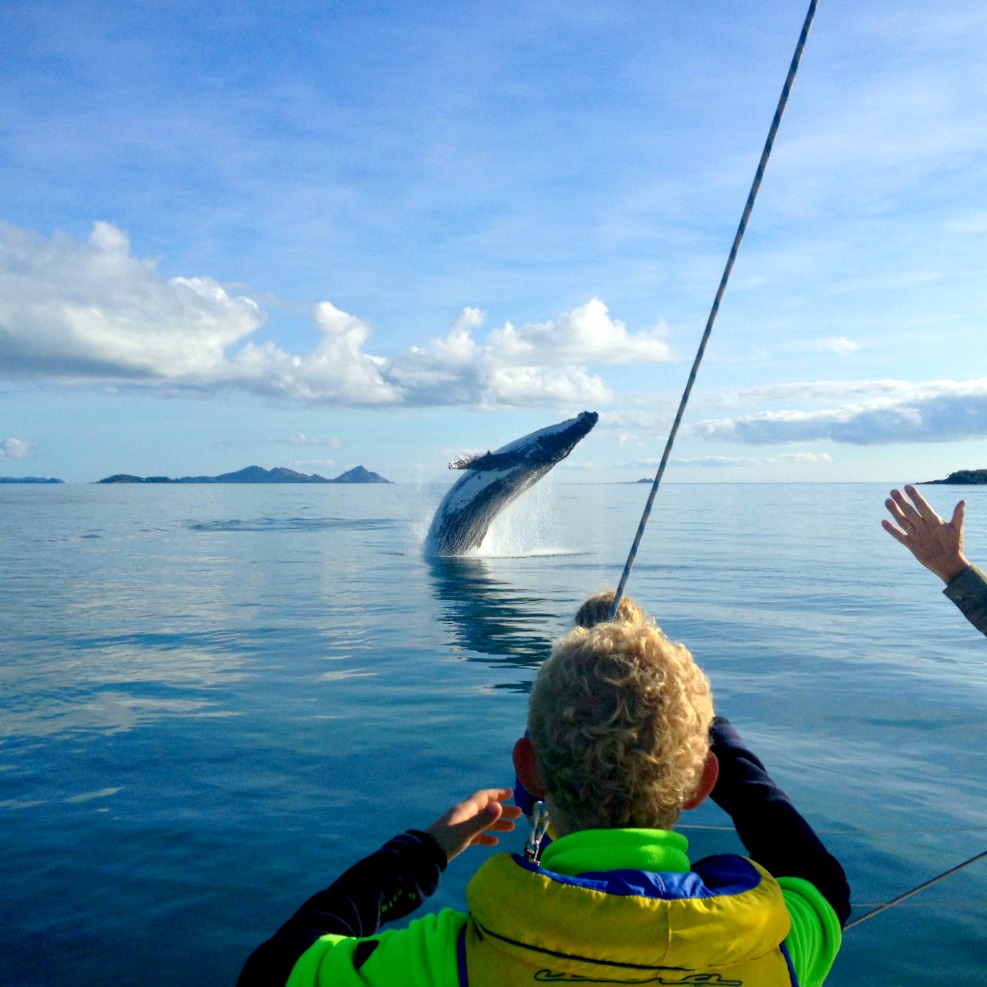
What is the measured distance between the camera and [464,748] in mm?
8312

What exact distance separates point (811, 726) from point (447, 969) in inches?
326

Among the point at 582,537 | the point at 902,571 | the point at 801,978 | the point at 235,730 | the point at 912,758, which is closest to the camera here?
the point at 801,978

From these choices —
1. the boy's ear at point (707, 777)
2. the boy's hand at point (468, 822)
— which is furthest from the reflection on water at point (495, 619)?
the boy's ear at point (707, 777)

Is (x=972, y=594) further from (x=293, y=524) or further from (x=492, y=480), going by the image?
(x=293, y=524)

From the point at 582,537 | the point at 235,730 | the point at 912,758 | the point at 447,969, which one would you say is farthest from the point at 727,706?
the point at 582,537

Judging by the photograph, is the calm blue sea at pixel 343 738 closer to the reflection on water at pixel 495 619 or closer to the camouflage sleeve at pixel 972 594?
the reflection on water at pixel 495 619

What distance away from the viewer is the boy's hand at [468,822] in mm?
2580

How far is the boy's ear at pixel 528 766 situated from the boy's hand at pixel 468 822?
Result: 325 mm

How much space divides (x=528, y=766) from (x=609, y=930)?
533mm

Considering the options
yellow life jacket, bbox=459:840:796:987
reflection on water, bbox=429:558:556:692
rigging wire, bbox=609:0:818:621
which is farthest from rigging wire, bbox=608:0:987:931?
reflection on water, bbox=429:558:556:692

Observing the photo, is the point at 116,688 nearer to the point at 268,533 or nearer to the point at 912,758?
the point at 912,758

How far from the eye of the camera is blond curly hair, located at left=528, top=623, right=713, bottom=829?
204cm

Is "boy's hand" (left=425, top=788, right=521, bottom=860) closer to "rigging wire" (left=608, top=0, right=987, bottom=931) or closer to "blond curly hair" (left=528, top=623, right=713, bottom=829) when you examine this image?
"blond curly hair" (left=528, top=623, right=713, bottom=829)

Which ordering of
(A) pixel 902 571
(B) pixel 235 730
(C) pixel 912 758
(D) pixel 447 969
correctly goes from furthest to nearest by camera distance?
(A) pixel 902 571 → (B) pixel 235 730 → (C) pixel 912 758 → (D) pixel 447 969
